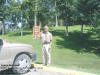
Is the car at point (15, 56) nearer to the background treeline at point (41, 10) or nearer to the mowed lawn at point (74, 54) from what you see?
the mowed lawn at point (74, 54)

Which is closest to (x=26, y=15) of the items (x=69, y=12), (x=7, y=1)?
(x=7, y=1)

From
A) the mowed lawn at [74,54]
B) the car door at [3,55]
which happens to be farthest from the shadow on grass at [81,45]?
the car door at [3,55]

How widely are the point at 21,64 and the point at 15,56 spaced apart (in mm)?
458

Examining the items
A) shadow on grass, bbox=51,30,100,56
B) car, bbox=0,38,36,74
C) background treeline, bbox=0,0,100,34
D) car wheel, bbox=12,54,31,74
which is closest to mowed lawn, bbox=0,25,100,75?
shadow on grass, bbox=51,30,100,56

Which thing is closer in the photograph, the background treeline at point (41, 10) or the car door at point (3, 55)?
the car door at point (3, 55)

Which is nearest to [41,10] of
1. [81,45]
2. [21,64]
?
[81,45]

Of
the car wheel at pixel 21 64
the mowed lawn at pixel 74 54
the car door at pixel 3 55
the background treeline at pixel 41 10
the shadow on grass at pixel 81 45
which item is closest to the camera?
the car door at pixel 3 55

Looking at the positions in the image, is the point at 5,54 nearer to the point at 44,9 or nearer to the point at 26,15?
the point at 26,15

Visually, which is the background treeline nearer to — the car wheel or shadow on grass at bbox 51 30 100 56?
shadow on grass at bbox 51 30 100 56

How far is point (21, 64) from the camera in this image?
6.80m

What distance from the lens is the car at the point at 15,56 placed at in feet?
20.2

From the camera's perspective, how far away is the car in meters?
6.16

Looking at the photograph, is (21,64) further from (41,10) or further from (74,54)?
(41,10)

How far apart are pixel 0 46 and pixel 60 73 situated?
106 inches
